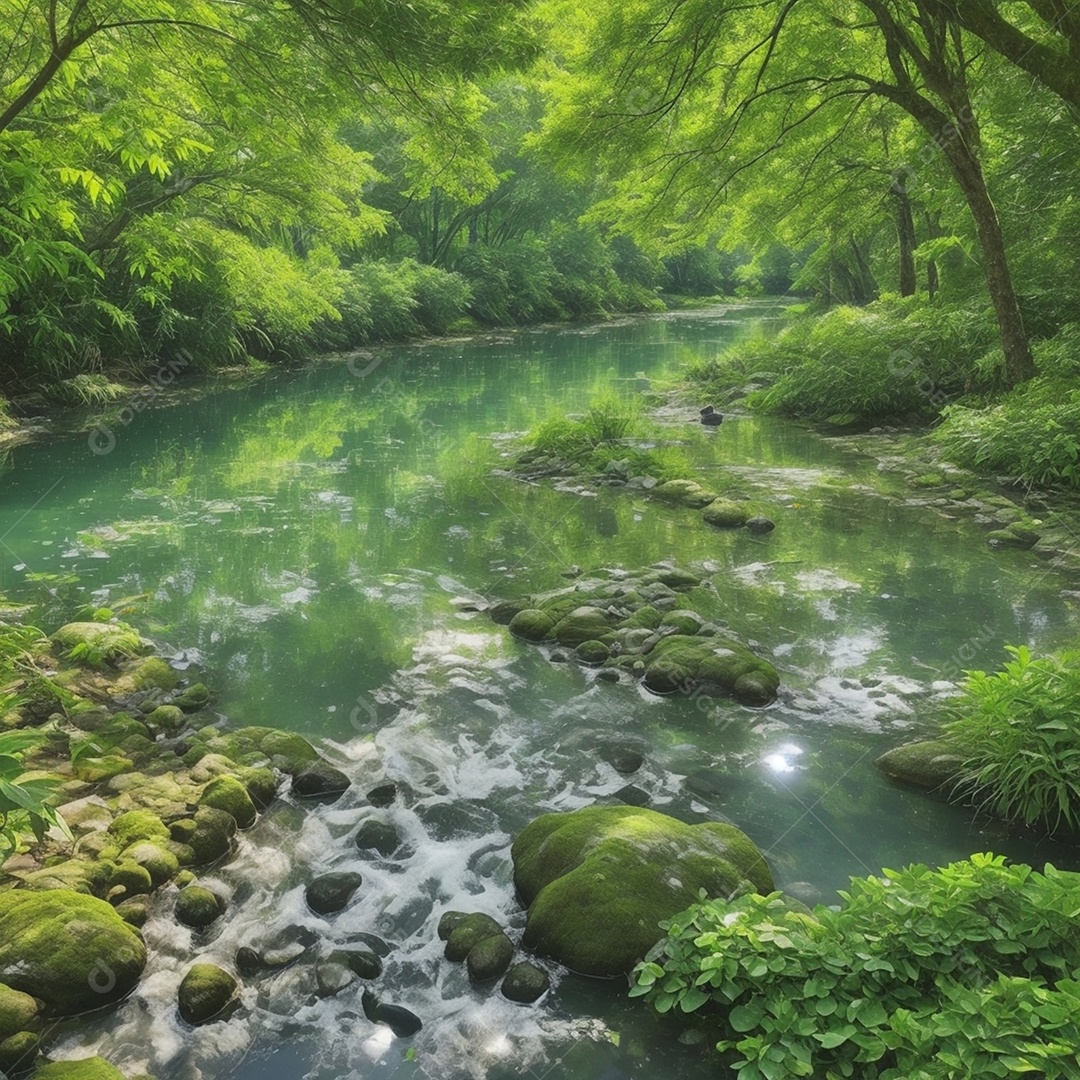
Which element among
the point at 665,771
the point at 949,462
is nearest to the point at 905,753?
the point at 665,771

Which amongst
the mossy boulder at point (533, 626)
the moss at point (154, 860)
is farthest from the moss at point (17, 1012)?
the mossy boulder at point (533, 626)

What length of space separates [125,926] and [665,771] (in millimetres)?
2923

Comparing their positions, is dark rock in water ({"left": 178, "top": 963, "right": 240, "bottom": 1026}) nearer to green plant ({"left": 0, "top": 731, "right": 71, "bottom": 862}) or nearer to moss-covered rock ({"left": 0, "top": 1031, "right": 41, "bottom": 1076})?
moss-covered rock ({"left": 0, "top": 1031, "right": 41, "bottom": 1076})

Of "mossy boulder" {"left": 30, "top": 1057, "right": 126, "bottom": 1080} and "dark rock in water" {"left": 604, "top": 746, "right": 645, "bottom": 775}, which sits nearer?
"mossy boulder" {"left": 30, "top": 1057, "right": 126, "bottom": 1080}

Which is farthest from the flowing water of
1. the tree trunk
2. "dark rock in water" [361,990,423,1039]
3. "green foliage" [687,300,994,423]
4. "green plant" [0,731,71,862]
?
the tree trunk

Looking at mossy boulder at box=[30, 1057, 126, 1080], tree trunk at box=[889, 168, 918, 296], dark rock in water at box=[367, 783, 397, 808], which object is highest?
tree trunk at box=[889, 168, 918, 296]

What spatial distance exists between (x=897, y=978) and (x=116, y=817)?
3734 mm

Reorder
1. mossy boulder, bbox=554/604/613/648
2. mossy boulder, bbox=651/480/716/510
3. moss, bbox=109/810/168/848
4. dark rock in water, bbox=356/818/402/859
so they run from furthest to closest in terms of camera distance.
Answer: mossy boulder, bbox=651/480/716/510
mossy boulder, bbox=554/604/613/648
dark rock in water, bbox=356/818/402/859
moss, bbox=109/810/168/848

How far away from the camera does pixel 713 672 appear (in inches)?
236

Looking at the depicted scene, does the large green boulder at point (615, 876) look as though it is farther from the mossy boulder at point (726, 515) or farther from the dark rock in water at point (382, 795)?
the mossy boulder at point (726, 515)

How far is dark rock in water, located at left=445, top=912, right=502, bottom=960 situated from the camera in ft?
11.9

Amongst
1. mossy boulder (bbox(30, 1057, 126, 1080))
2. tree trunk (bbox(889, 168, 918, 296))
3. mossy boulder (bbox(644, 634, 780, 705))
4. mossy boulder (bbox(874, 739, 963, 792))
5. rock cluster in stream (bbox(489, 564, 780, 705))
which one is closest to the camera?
mossy boulder (bbox(30, 1057, 126, 1080))

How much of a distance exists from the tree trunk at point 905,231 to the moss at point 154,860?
1694cm

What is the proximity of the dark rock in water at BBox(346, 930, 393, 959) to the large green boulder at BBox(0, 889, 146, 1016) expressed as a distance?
0.88 m
